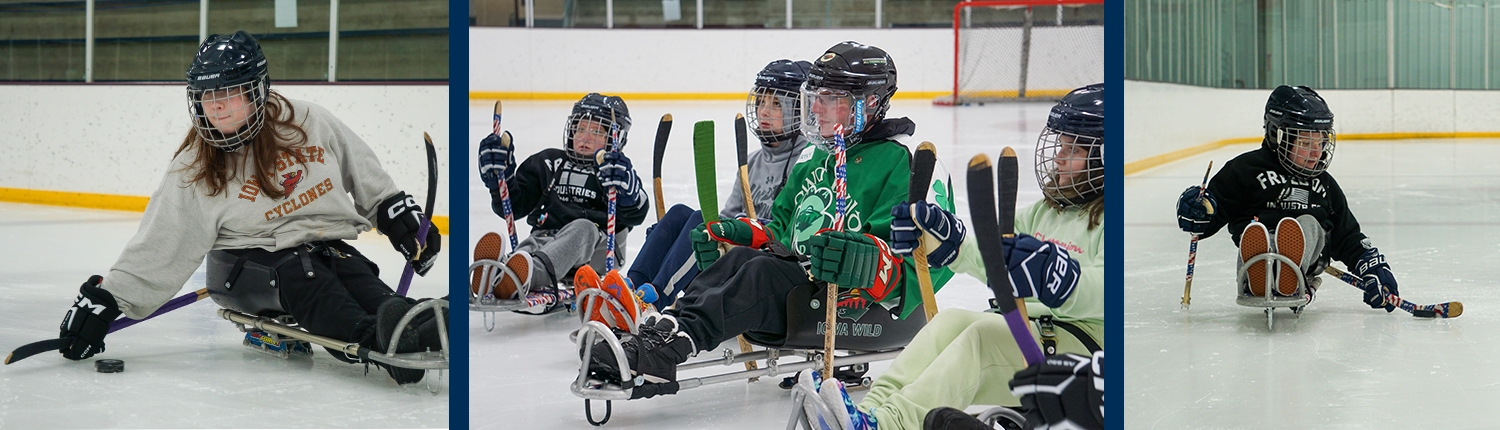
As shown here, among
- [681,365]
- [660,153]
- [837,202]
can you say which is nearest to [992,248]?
[837,202]

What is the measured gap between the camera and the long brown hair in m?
2.76

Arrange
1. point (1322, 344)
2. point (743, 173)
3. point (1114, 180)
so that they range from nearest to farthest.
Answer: point (1114, 180), point (743, 173), point (1322, 344)

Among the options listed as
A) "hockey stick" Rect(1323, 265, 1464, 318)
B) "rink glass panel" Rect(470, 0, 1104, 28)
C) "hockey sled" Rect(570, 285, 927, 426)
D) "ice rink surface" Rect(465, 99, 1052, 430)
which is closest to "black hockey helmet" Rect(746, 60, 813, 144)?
"ice rink surface" Rect(465, 99, 1052, 430)

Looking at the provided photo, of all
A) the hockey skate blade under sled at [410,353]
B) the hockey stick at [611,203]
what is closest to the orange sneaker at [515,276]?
the hockey stick at [611,203]

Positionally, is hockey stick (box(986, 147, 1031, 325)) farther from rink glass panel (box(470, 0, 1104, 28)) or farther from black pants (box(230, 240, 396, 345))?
rink glass panel (box(470, 0, 1104, 28))

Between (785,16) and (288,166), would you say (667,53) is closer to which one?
(785,16)

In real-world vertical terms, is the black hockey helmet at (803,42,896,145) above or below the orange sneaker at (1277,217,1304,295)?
above

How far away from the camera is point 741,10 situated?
13023 mm

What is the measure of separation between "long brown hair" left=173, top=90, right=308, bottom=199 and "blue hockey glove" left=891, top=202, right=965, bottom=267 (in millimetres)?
1810

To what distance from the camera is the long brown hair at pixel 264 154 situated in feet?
9.06

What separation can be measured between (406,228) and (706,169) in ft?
2.83

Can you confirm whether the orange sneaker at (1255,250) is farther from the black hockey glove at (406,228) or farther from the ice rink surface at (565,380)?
the black hockey glove at (406,228)

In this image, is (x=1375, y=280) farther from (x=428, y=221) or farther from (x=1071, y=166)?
(x=428, y=221)

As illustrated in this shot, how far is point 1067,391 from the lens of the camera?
1.38 metres
